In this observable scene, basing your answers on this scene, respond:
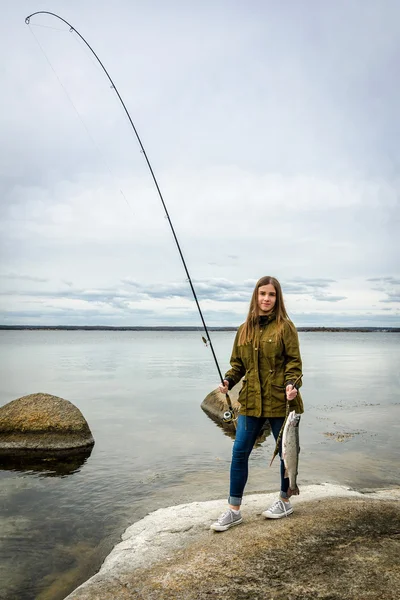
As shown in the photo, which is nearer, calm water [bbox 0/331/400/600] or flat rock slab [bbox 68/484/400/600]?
flat rock slab [bbox 68/484/400/600]

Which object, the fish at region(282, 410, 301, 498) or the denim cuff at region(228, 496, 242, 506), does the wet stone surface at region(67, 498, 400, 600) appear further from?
the fish at region(282, 410, 301, 498)

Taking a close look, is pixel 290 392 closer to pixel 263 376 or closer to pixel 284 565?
pixel 263 376

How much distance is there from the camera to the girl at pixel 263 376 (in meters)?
4.66

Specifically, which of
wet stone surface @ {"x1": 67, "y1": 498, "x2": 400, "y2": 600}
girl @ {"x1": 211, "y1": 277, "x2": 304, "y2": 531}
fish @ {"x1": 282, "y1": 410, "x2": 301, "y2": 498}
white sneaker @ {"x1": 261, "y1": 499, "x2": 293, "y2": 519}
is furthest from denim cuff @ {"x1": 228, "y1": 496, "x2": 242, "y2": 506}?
fish @ {"x1": 282, "y1": 410, "x2": 301, "y2": 498}

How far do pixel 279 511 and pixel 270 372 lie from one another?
1517 millimetres

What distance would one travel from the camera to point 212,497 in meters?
7.39

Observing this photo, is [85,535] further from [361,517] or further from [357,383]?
[357,383]

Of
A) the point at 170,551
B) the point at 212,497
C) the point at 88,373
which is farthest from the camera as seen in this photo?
the point at 88,373

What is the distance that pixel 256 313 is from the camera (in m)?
4.96

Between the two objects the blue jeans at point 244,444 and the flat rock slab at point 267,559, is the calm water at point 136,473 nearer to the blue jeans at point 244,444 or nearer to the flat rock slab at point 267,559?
the flat rock slab at point 267,559

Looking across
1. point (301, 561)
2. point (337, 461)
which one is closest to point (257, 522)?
point (301, 561)

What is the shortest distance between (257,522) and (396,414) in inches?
492

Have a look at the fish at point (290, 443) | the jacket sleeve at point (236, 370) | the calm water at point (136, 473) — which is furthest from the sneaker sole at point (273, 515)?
the calm water at point (136, 473)

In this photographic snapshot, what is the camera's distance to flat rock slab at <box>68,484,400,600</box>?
145 inches
